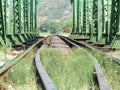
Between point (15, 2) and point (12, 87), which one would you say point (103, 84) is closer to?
point (12, 87)

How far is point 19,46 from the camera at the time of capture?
51.6 feet

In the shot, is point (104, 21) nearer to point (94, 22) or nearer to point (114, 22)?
point (94, 22)

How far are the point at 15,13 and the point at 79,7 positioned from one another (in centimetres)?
1816

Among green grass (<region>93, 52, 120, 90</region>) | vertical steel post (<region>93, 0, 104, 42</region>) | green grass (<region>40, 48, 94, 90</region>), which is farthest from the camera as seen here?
vertical steel post (<region>93, 0, 104, 42</region>)

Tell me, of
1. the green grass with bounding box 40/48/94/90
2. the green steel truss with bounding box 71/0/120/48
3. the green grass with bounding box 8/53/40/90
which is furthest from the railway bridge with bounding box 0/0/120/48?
the green grass with bounding box 8/53/40/90

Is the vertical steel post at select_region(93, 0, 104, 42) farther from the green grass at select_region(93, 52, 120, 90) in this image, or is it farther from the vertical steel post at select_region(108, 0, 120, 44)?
the green grass at select_region(93, 52, 120, 90)

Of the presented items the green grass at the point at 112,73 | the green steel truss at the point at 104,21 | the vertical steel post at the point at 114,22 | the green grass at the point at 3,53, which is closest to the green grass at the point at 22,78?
the green grass at the point at 112,73

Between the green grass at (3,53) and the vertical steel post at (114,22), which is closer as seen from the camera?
the green grass at (3,53)

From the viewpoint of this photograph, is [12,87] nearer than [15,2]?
Yes

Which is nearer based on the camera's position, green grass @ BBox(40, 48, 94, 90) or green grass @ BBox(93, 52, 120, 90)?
green grass @ BBox(40, 48, 94, 90)

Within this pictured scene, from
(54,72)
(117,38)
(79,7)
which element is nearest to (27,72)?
(54,72)

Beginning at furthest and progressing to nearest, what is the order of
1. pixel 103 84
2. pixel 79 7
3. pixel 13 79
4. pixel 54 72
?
1. pixel 79 7
2. pixel 54 72
3. pixel 13 79
4. pixel 103 84

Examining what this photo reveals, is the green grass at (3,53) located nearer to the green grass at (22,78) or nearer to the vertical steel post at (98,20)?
the green grass at (22,78)

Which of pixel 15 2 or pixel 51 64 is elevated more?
pixel 15 2
